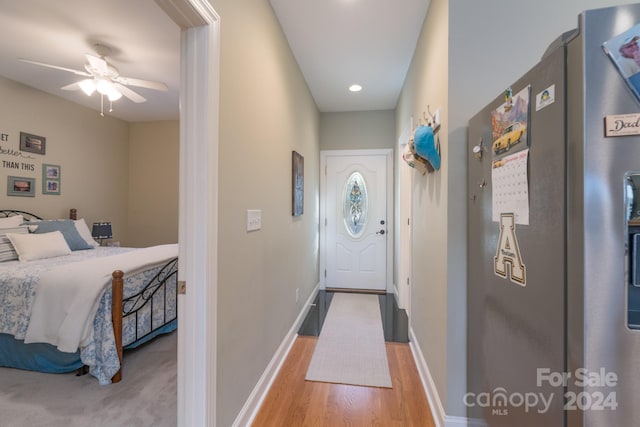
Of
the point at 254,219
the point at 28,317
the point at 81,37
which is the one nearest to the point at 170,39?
the point at 81,37

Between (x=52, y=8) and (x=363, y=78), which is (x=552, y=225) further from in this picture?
(x=52, y=8)

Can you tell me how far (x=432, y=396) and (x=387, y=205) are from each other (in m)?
2.74

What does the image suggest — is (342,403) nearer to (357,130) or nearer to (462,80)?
(462,80)

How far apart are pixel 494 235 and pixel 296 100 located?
2.30 meters

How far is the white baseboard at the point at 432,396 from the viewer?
1.52 meters

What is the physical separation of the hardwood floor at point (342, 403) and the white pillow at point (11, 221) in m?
3.35

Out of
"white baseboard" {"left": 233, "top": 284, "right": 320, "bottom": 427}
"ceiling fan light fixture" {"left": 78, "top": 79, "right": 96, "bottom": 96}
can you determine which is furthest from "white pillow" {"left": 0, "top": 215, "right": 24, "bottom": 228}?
"white baseboard" {"left": 233, "top": 284, "right": 320, "bottom": 427}

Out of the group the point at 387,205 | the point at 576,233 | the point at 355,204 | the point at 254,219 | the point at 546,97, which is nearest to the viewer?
the point at 576,233

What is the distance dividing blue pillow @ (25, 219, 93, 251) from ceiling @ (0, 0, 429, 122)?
1692 mm

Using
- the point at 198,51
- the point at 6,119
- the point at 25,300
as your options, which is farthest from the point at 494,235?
the point at 6,119

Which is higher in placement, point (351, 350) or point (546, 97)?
point (546, 97)

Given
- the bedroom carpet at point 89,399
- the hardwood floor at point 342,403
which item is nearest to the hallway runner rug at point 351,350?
the hardwood floor at point 342,403

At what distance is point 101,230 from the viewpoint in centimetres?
422

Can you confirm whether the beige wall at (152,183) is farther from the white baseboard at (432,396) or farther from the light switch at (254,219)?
the white baseboard at (432,396)
